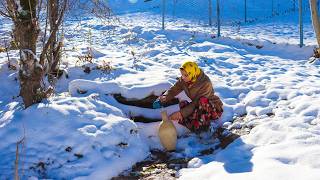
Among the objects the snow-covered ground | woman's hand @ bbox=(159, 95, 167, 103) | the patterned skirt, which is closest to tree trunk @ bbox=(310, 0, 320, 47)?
the snow-covered ground

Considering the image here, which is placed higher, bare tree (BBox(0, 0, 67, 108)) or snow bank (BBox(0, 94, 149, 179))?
bare tree (BBox(0, 0, 67, 108))

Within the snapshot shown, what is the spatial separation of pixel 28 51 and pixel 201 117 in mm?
2348

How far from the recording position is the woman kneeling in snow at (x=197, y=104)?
566 centimetres

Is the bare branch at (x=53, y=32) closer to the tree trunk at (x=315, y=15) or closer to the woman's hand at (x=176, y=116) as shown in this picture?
the woman's hand at (x=176, y=116)

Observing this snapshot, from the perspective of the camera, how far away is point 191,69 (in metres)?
5.65

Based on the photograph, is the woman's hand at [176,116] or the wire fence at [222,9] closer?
the woman's hand at [176,116]

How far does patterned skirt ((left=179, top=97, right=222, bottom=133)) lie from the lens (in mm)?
5656

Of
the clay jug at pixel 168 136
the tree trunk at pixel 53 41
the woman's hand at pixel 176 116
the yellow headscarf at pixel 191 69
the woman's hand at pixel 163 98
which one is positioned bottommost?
the clay jug at pixel 168 136

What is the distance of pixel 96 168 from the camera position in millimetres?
4555

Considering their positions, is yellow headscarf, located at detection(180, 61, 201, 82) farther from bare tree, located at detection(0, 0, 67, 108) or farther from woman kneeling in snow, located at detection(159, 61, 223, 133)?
bare tree, located at detection(0, 0, 67, 108)

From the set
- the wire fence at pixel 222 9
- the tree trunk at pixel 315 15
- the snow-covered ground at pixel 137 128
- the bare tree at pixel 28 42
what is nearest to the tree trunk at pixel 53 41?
the snow-covered ground at pixel 137 128

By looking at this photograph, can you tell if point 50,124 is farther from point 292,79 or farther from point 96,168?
point 292,79

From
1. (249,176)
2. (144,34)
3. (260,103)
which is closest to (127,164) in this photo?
(249,176)

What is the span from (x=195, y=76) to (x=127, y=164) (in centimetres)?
159
